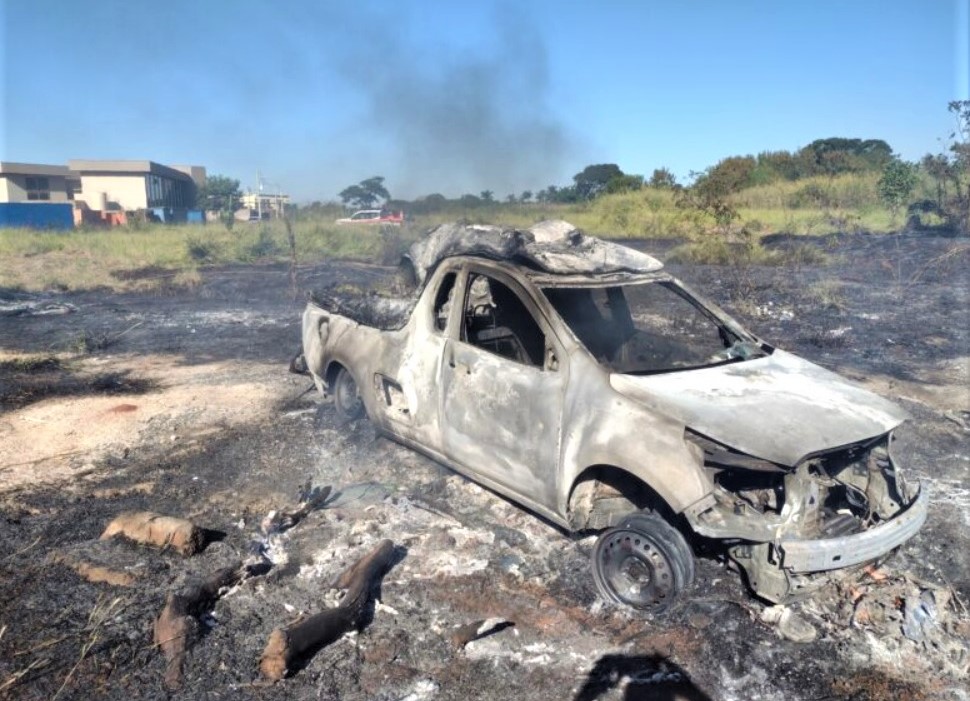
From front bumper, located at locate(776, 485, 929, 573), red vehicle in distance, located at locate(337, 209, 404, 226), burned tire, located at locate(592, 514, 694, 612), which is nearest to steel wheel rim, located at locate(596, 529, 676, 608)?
burned tire, located at locate(592, 514, 694, 612)

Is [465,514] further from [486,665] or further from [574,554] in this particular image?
[486,665]

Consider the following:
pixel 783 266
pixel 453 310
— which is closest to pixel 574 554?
pixel 453 310

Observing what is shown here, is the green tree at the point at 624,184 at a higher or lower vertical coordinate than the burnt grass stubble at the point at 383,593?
higher

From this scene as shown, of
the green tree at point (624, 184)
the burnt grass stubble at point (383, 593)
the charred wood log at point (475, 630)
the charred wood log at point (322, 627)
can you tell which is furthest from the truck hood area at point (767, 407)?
the green tree at point (624, 184)

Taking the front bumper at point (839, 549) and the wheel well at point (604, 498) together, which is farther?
the wheel well at point (604, 498)

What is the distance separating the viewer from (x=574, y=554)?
4227 millimetres

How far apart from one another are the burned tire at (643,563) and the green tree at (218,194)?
45.8 m

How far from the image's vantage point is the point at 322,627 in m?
3.31

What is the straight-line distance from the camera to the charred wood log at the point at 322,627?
313 cm

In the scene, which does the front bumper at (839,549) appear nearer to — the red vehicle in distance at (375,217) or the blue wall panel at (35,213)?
the red vehicle in distance at (375,217)

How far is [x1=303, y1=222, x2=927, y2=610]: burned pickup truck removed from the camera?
336 cm

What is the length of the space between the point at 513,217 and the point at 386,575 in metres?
13.0

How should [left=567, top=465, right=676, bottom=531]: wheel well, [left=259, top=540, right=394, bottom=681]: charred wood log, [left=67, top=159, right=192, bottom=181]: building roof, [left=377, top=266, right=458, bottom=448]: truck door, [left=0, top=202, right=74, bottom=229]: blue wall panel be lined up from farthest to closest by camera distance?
[left=67, top=159, right=192, bottom=181]: building roof, [left=0, top=202, right=74, bottom=229]: blue wall panel, [left=377, top=266, right=458, bottom=448]: truck door, [left=567, top=465, right=676, bottom=531]: wheel well, [left=259, top=540, right=394, bottom=681]: charred wood log

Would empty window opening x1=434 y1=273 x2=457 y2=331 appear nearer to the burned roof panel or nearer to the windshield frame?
the burned roof panel
